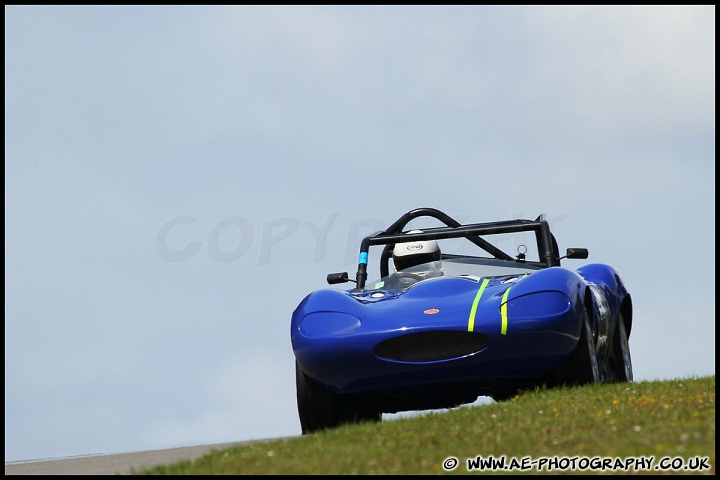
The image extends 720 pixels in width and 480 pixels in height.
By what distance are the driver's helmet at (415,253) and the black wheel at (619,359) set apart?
1871 millimetres

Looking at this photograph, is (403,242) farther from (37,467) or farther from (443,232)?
(37,467)

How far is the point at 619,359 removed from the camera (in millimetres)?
11641

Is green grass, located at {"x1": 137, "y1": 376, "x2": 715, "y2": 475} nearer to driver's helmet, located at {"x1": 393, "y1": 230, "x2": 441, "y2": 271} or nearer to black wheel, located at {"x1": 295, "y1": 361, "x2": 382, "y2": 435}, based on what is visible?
black wheel, located at {"x1": 295, "y1": 361, "x2": 382, "y2": 435}

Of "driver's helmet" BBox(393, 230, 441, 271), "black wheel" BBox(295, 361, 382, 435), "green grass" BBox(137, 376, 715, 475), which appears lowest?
"black wheel" BBox(295, 361, 382, 435)

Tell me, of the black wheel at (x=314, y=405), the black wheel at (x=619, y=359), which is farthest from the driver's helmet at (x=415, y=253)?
the black wheel at (x=314, y=405)

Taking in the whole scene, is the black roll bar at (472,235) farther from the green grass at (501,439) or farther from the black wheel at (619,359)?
the green grass at (501,439)

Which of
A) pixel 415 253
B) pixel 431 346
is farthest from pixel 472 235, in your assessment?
pixel 431 346

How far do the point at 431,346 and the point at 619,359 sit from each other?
2.86 m

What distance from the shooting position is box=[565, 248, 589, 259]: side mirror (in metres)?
12.0

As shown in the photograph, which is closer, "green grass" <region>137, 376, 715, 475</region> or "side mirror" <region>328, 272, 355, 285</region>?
"green grass" <region>137, 376, 715, 475</region>

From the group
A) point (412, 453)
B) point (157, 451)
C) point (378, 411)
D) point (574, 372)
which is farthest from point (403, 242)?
point (412, 453)

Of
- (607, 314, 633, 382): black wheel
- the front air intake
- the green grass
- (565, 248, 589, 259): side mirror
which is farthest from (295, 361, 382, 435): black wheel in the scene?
(565, 248, 589, 259): side mirror

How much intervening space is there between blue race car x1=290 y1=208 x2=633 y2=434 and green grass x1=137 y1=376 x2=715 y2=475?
2.66 feet

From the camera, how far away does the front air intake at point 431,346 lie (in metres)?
9.47
